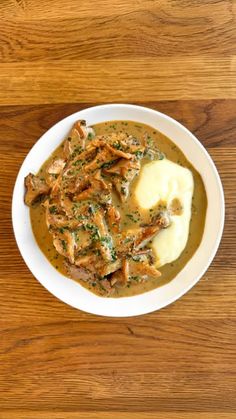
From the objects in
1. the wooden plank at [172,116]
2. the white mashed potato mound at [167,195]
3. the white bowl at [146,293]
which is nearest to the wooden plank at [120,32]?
the wooden plank at [172,116]

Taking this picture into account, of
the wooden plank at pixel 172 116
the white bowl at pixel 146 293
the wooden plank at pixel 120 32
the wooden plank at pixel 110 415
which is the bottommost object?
the wooden plank at pixel 110 415

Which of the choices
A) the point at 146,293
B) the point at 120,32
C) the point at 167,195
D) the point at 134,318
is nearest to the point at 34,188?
the point at 167,195

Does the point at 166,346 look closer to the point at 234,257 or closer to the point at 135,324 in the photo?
the point at 135,324

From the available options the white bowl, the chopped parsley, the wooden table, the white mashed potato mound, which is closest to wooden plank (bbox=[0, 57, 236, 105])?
the wooden table

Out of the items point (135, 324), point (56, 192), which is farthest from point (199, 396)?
point (56, 192)

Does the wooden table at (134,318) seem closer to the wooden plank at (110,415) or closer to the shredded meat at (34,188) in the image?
the wooden plank at (110,415)

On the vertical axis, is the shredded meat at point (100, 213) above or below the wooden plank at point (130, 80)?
below
